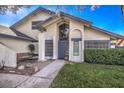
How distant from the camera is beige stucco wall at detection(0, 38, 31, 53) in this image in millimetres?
8812

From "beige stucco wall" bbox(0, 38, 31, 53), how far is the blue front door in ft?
9.35

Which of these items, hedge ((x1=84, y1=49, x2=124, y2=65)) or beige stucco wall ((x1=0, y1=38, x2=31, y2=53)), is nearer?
beige stucco wall ((x1=0, y1=38, x2=31, y2=53))

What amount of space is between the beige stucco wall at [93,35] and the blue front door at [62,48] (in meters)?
1.81

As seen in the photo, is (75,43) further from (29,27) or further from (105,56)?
(29,27)

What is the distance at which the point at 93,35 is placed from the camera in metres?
10.8

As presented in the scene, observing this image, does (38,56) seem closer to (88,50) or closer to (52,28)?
(52,28)

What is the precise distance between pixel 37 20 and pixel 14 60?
452cm

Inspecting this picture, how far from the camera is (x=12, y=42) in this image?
363 inches

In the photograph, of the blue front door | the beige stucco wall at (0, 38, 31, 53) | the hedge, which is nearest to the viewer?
the beige stucco wall at (0, 38, 31, 53)

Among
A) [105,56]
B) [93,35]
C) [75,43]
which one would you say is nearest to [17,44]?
[75,43]

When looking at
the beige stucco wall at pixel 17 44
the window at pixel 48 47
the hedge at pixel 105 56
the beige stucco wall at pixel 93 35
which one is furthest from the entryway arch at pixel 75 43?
the beige stucco wall at pixel 17 44

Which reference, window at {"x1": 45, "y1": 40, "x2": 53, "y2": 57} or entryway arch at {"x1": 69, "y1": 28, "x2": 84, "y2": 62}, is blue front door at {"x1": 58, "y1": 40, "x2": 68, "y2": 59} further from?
window at {"x1": 45, "y1": 40, "x2": 53, "y2": 57}

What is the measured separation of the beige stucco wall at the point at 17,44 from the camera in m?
8.81

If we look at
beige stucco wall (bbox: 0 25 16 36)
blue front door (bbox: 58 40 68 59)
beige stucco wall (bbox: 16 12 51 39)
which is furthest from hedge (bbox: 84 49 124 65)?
beige stucco wall (bbox: 0 25 16 36)
